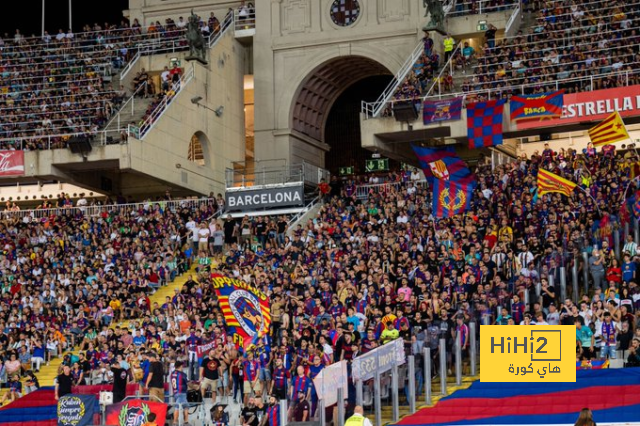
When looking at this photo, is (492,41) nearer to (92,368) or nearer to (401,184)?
(401,184)

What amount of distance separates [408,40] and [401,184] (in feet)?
22.6

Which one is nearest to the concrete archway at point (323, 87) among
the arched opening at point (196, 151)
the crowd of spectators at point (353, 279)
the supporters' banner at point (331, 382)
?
the arched opening at point (196, 151)

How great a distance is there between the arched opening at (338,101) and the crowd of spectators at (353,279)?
23.1ft

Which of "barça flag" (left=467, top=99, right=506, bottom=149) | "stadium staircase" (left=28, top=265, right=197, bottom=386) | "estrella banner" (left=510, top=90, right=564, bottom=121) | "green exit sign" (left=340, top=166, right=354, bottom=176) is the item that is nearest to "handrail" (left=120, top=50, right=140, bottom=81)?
"green exit sign" (left=340, top=166, right=354, bottom=176)

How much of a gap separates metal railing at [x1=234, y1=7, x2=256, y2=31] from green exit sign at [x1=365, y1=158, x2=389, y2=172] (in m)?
6.54

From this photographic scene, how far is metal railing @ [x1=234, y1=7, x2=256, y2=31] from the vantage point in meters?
47.9

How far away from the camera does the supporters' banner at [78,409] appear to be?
2650cm

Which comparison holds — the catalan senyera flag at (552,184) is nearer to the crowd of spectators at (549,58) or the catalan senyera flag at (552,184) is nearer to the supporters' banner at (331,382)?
the crowd of spectators at (549,58)

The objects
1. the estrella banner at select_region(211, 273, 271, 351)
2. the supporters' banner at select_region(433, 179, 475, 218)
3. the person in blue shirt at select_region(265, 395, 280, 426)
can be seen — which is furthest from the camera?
the supporters' banner at select_region(433, 179, 475, 218)

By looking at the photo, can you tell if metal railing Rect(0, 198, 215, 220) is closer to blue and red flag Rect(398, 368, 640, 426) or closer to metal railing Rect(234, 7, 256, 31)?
metal railing Rect(234, 7, 256, 31)

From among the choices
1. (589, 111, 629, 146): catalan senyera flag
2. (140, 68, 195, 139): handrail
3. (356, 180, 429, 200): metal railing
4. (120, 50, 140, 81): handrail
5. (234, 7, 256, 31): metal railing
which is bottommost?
(356, 180, 429, 200): metal railing

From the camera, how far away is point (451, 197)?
35250 millimetres

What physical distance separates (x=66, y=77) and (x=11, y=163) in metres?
5.28

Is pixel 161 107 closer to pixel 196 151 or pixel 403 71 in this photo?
pixel 196 151
